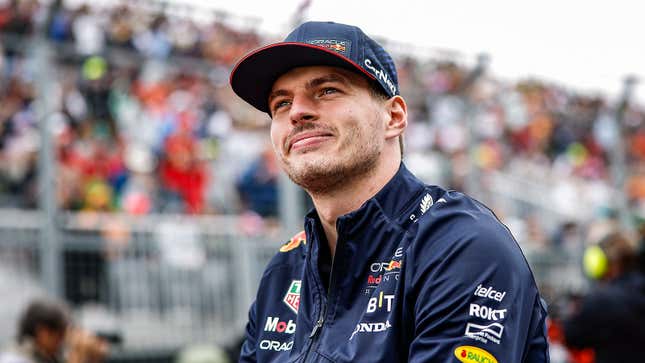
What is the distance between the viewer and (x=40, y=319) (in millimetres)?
4844

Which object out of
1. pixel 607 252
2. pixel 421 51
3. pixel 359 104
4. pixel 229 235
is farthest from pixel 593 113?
pixel 359 104

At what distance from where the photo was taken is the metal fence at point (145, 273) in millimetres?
6594

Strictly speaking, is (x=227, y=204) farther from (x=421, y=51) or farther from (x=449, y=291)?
(x=449, y=291)

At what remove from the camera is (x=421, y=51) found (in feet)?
25.7

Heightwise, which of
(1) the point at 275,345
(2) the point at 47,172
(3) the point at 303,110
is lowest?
(2) the point at 47,172

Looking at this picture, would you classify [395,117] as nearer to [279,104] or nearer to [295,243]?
[279,104]

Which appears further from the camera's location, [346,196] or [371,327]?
[346,196]

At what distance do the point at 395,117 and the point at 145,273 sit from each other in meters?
5.20

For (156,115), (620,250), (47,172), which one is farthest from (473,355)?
(156,115)

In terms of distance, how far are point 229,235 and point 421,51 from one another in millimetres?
2469

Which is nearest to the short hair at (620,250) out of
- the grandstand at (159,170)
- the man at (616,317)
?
the man at (616,317)

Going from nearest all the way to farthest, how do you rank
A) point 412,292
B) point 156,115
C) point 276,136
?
point 412,292 < point 276,136 < point 156,115

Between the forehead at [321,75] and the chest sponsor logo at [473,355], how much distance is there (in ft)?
2.82

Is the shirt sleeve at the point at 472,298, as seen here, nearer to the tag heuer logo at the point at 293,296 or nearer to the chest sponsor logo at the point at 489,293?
the chest sponsor logo at the point at 489,293
